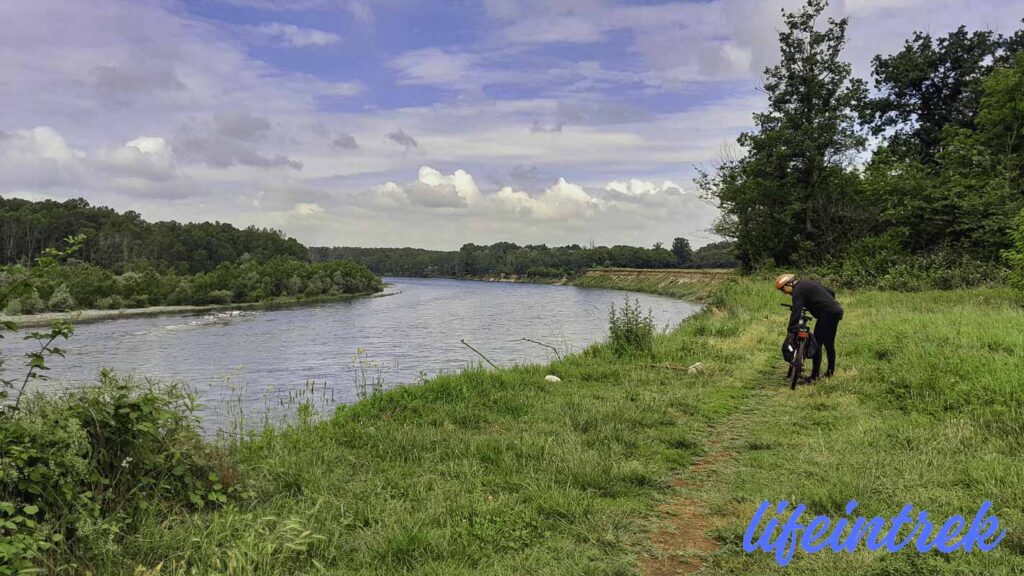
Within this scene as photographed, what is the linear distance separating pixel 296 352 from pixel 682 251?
11947 centimetres

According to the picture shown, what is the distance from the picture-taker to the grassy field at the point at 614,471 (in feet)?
13.0

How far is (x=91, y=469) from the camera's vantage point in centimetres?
407

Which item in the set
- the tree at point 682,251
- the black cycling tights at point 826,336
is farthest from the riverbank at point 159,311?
the tree at point 682,251

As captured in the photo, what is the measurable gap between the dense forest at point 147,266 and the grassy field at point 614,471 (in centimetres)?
5696

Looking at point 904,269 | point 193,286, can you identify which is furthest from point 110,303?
point 904,269

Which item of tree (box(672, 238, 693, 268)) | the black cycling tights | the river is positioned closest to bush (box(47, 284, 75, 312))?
the river

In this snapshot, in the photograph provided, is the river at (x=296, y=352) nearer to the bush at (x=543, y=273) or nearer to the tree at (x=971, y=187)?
the tree at (x=971, y=187)

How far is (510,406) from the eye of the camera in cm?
838

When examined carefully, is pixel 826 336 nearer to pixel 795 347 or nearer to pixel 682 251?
pixel 795 347

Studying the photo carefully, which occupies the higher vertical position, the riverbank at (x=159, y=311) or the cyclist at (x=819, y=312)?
the cyclist at (x=819, y=312)

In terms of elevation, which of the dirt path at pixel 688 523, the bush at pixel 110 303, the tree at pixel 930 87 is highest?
the tree at pixel 930 87

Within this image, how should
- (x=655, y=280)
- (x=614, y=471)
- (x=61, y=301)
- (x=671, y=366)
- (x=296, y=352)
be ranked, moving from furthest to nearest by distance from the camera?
(x=655, y=280) → (x=61, y=301) → (x=296, y=352) → (x=671, y=366) → (x=614, y=471)

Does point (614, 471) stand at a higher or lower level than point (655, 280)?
lower

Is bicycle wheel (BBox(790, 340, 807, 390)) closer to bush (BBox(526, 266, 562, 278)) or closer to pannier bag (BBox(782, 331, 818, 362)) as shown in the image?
pannier bag (BBox(782, 331, 818, 362))
